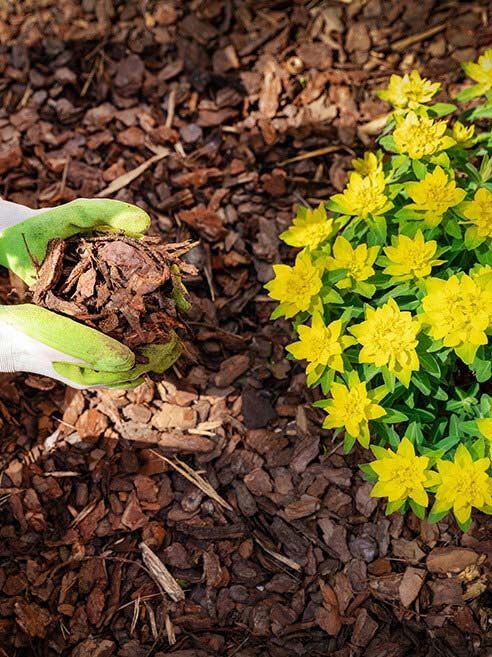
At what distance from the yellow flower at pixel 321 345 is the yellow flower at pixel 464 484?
0.36 m

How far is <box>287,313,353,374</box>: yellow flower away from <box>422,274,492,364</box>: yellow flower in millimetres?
240

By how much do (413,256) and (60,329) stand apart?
88cm

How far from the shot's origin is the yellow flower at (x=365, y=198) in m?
1.97

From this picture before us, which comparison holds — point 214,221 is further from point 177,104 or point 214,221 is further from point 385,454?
point 385,454

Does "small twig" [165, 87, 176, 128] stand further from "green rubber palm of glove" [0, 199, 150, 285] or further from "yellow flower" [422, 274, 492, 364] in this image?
"yellow flower" [422, 274, 492, 364]

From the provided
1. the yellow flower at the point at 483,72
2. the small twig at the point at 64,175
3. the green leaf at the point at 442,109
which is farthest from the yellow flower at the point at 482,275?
the small twig at the point at 64,175

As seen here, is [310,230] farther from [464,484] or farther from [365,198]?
[464,484]

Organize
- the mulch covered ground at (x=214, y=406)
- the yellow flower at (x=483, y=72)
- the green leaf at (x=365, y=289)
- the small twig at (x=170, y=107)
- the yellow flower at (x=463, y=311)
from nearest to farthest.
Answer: the yellow flower at (x=463, y=311), the green leaf at (x=365, y=289), the mulch covered ground at (x=214, y=406), the yellow flower at (x=483, y=72), the small twig at (x=170, y=107)

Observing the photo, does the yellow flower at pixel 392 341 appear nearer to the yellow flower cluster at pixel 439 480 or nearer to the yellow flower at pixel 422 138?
the yellow flower cluster at pixel 439 480

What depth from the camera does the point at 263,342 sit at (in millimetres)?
2459

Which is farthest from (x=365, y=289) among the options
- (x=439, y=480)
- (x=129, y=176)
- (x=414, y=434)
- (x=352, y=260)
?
(x=129, y=176)

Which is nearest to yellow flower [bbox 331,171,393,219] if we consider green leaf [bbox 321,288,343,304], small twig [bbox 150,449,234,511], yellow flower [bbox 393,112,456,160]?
yellow flower [bbox 393,112,456,160]

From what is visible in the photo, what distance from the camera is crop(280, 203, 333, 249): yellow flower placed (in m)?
2.04

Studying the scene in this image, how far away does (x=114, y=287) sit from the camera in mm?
1844
